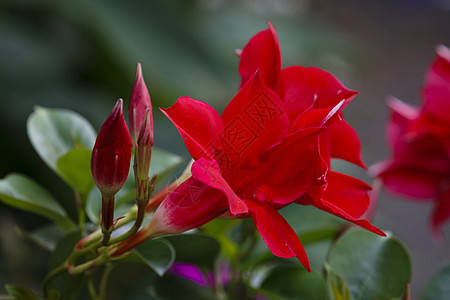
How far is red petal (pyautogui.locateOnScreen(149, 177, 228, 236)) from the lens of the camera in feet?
0.74

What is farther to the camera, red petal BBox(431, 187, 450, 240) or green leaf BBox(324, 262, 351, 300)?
red petal BBox(431, 187, 450, 240)

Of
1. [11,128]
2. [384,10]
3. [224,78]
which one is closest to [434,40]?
[384,10]

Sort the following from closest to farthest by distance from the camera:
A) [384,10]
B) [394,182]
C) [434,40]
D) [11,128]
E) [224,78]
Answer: [394,182], [11,128], [224,78], [434,40], [384,10]

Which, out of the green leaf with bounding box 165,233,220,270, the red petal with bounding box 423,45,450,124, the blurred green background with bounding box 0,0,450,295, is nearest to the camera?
the green leaf with bounding box 165,233,220,270

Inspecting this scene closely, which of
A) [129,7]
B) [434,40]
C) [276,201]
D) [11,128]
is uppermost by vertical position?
[276,201]

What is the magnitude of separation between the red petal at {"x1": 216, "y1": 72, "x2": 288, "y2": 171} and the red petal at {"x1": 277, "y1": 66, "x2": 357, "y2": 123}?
0.11 feet

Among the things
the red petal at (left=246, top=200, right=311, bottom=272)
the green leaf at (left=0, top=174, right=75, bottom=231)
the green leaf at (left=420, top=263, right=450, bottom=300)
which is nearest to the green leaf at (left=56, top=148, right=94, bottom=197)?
the green leaf at (left=0, top=174, right=75, bottom=231)

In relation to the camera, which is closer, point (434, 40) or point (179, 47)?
point (179, 47)

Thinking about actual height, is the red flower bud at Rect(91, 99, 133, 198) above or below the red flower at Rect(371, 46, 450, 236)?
above

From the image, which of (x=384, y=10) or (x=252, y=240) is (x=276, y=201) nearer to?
(x=252, y=240)

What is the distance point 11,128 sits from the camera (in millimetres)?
979

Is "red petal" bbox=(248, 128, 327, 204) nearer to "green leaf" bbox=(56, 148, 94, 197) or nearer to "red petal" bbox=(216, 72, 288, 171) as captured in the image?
"red petal" bbox=(216, 72, 288, 171)

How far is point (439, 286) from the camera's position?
1.09 feet

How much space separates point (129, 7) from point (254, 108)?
109 cm
